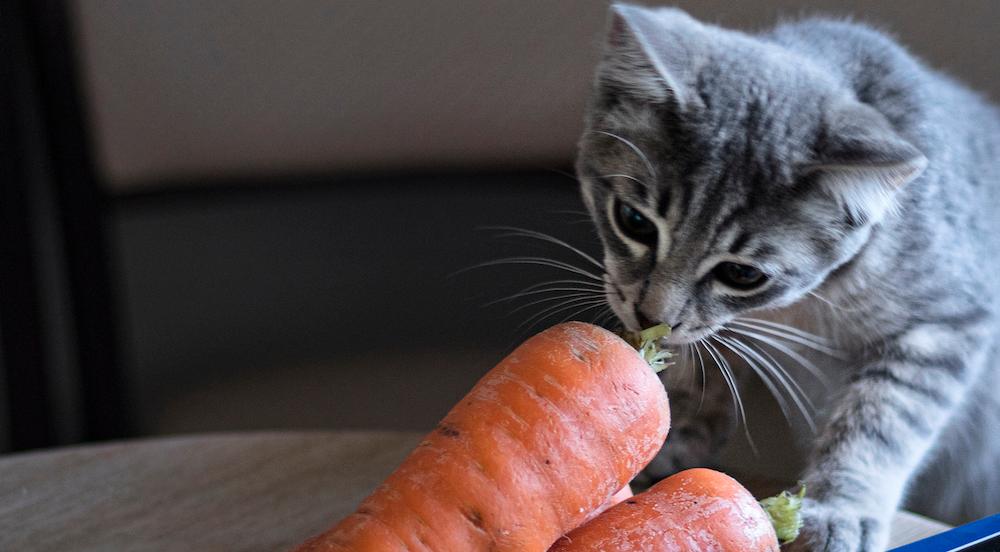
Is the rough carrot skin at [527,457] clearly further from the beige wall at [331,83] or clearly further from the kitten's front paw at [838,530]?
the beige wall at [331,83]

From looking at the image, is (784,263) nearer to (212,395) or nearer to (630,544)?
(630,544)

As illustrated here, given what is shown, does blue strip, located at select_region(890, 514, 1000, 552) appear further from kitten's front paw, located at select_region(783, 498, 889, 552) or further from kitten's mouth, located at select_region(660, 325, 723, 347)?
kitten's mouth, located at select_region(660, 325, 723, 347)

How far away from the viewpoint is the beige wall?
178 centimetres

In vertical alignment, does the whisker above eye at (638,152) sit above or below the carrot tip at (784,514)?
above

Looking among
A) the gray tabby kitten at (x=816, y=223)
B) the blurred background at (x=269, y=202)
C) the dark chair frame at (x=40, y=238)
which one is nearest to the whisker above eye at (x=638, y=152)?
the gray tabby kitten at (x=816, y=223)

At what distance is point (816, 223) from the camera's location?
2.91ft

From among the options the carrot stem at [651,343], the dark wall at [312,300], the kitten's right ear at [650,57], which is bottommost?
the dark wall at [312,300]

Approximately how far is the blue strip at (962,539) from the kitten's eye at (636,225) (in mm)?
339

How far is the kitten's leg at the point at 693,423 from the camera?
109 cm

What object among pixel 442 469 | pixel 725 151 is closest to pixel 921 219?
pixel 725 151

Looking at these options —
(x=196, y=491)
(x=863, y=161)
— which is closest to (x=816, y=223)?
(x=863, y=161)

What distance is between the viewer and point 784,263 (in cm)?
89

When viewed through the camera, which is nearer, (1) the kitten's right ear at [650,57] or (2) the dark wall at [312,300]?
(1) the kitten's right ear at [650,57]

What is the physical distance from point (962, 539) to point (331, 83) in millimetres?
1404
